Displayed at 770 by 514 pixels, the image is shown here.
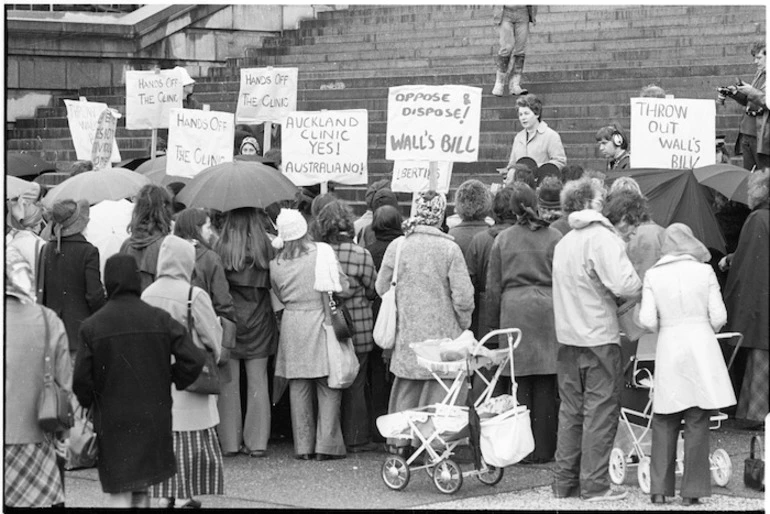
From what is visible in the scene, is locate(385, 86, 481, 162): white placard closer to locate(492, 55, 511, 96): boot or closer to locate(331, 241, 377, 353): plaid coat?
locate(331, 241, 377, 353): plaid coat

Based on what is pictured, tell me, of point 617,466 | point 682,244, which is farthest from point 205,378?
point 682,244

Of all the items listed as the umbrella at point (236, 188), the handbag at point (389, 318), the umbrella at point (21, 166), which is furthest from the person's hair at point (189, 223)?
the umbrella at point (21, 166)

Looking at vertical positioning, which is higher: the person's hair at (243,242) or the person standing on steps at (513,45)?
the person standing on steps at (513,45)

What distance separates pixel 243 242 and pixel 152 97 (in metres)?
5.52

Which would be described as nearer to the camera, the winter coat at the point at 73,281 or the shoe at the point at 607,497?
the shoe at the point at 607,497

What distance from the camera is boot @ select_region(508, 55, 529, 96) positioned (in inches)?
690

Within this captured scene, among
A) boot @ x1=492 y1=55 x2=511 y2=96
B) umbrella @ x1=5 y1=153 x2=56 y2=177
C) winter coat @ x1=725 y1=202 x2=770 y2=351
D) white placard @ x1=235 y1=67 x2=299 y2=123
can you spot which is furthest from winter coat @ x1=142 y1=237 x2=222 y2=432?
boot @ x1=492 y1=55 x2=511 y2=96

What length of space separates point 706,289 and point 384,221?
280 cm

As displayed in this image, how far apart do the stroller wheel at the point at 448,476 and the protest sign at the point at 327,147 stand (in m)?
3.91

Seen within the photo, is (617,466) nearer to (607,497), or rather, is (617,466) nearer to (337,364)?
(607,497)

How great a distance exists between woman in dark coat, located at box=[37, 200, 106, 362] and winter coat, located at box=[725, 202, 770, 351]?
4.29 meters

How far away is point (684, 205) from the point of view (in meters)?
11.6

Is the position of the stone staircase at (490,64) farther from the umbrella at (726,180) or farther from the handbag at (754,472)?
the handbag at (754,472)

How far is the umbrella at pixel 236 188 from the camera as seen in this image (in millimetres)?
11109
